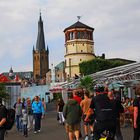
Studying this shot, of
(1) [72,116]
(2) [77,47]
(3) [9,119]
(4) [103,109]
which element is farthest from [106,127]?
(2) [77,47]

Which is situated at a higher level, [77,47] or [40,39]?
[40,39]

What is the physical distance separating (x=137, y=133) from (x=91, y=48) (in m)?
97.2

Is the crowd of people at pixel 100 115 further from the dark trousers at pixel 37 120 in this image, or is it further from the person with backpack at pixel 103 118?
the dark trousers at pixel 37 120

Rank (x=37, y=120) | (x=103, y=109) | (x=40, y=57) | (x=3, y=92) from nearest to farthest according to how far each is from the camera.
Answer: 1. (x=103, y=109)
2. (x=37, y=120)
3. (x=3, y=92)
4. (x=40, y=57)

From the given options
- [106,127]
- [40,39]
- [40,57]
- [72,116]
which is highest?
[40,39]

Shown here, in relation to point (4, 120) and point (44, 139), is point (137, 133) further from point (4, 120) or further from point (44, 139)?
point (44, 139)

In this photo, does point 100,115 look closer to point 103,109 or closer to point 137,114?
point 103,109

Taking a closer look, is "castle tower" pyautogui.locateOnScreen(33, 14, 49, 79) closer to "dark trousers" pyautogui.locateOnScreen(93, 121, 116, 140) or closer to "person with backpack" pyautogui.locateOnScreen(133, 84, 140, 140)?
"person with backpack" pyautogui.locateOnScreen(133, 84, 140, 140)

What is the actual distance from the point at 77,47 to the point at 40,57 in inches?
3097

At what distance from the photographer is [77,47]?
105 meters

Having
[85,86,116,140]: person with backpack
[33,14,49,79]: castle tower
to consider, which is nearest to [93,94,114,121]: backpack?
[85,86,116,140]: person with backpack

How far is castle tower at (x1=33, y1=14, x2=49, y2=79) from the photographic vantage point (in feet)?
564

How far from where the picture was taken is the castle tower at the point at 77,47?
10481 centimetres

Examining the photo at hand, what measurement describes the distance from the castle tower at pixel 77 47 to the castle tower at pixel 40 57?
6500cm
